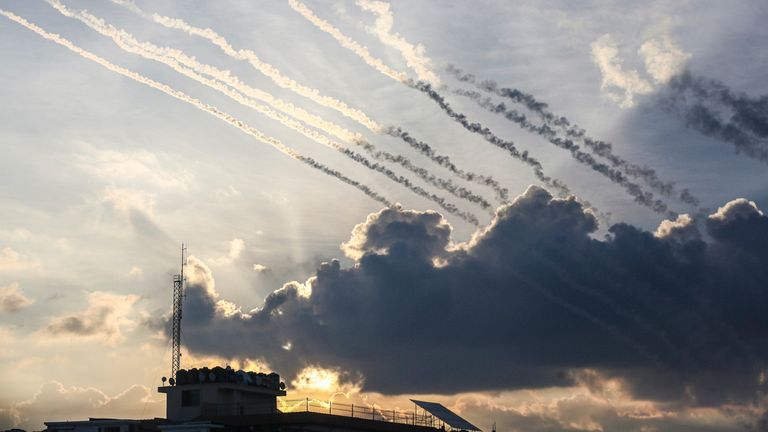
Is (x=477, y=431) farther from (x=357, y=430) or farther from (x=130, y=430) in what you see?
(x=130, y=430)

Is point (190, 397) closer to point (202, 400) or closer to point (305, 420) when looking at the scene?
point (202, 400)

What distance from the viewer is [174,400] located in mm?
142875

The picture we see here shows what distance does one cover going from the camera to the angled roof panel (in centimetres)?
14850

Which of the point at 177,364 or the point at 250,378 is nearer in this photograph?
the point at 250,378

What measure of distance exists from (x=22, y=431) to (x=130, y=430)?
48.5 feet

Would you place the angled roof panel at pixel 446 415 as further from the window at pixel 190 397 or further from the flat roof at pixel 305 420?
the window at pixel 190 397

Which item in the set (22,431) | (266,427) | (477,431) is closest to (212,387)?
(266,427)

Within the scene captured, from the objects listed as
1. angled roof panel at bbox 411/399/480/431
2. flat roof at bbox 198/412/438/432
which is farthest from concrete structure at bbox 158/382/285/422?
angled roof panel at bbox 411/399/480/431

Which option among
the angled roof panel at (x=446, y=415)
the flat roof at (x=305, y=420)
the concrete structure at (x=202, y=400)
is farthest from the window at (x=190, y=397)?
the angled roof panel at (x=446, y=415)

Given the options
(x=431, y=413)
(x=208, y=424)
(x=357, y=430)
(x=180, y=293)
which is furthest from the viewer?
(x=180, y=293)

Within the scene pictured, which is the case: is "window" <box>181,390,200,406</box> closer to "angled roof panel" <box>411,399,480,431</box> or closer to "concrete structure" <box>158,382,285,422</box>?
"concrete structure" <box>158,382,285,422</box>

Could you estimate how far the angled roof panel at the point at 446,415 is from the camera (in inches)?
5846

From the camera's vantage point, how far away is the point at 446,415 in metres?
152

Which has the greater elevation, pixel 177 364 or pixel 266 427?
pixel 177 364
